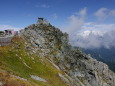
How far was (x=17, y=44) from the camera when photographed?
91.8 m

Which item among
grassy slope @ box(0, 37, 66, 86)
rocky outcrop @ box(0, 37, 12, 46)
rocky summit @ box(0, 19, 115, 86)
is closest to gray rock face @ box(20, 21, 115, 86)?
rocky summit @ box(0, 19, 115, 86)

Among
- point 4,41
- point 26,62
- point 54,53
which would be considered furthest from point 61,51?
point 26,62

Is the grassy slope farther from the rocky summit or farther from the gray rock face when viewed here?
the gray rock face

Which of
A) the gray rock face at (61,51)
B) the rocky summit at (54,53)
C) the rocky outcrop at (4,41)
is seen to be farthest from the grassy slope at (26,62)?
the gray rock face at (61,51)

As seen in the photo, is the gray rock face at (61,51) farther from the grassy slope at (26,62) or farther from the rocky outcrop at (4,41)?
the grassy slope at (26,62)

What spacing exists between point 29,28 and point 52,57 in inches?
1277

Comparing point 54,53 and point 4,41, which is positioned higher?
point 4,41

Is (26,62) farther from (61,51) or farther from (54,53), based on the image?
(61,51)

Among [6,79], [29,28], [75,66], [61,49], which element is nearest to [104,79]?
[75,66]

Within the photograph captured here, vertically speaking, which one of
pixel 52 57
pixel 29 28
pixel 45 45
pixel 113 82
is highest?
pixel 29 28

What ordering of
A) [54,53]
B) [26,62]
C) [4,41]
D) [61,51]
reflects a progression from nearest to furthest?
[26,62] < [4,41] < [54,53] < [61,51]

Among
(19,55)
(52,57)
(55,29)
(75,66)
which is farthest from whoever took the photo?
(55,29)

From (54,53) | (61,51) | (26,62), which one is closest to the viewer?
(26,62)

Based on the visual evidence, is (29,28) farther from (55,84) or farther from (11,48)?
(55,84)
